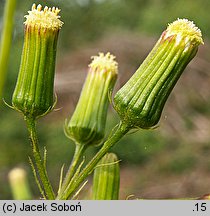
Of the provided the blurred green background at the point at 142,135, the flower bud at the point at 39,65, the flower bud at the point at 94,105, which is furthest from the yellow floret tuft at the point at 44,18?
the blurred green background at the point at 142,135

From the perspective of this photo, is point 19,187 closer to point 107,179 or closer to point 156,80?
point 107,179

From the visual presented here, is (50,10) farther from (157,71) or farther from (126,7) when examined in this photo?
(126,7)

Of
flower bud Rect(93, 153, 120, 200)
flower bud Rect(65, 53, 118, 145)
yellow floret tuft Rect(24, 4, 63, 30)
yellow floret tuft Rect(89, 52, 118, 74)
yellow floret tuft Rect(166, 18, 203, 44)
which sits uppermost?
yellow floret tuft Rect(24, 4, 63, 30)

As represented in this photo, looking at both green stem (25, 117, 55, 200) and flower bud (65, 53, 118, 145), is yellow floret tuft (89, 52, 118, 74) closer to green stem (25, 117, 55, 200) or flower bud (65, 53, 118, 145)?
flower bud (65, 53, 118, 145)

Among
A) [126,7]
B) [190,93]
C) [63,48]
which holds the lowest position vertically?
[190,93]

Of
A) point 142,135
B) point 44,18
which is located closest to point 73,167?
point 44,18

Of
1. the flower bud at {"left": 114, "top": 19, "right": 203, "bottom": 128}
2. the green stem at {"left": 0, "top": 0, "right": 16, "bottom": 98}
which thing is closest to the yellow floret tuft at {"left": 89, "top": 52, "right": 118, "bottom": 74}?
the green stem at {"left": 0, "top": 0, "right": 16, "bottom": 98}
